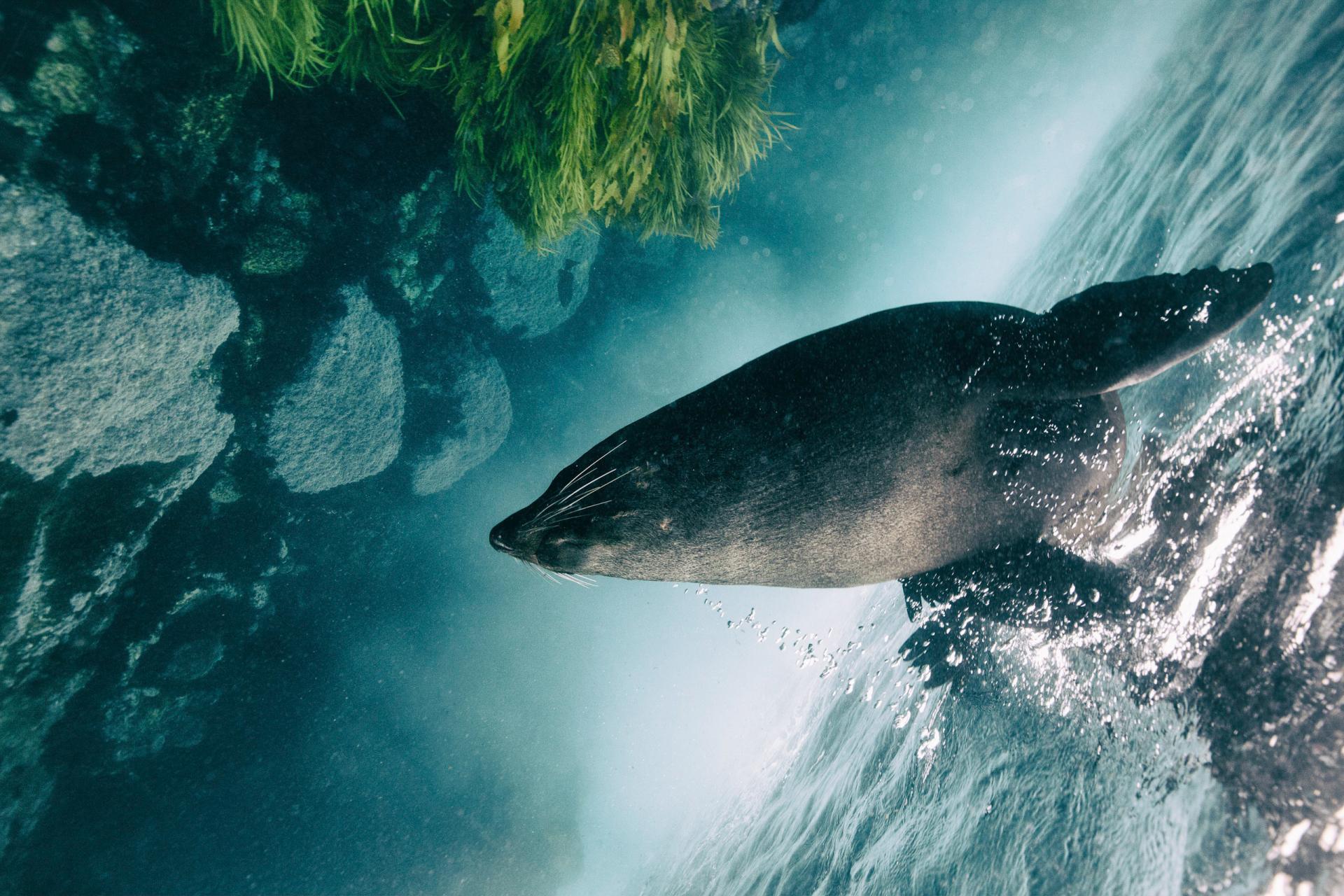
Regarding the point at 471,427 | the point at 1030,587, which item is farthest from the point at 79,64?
the point at 1030,587

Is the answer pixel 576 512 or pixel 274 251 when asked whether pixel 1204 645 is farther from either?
pixel 274 251

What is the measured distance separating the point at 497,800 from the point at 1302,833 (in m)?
12.0

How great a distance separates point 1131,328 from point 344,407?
23.5ft

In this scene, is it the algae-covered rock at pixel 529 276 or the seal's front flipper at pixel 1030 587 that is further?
the algae-covered rock at pixel 529 276

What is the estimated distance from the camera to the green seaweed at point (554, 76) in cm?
334

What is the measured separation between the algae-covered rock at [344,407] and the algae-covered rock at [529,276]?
4.87ft

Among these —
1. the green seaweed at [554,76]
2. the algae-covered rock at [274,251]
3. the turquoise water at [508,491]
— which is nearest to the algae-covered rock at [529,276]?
the turquoise water at [508,491]

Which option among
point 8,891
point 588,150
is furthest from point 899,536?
point 8,891

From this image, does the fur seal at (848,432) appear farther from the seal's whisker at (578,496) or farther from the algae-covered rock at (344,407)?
the algae-covered rock at (344,407)

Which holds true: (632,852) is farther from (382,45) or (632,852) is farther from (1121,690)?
(382,45)

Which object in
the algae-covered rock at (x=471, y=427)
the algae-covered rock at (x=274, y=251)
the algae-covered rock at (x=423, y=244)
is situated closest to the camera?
the algae-covered rock at (x=274, y=251)

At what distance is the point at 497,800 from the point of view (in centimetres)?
1036

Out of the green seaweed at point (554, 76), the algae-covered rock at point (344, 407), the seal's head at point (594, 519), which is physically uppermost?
the green seaweed at point (554, 76)

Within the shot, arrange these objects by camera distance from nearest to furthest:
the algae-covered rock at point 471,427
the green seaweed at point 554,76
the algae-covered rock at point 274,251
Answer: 1. the green seaweed at point 554,76
2. the algae-covered rock at point 274,251
3. the algae-covered rock at point 471,427
